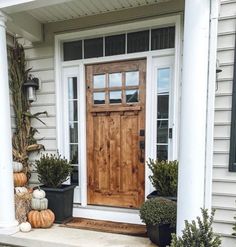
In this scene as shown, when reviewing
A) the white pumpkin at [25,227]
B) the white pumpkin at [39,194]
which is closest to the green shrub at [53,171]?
the white pumpkin at [39,194]

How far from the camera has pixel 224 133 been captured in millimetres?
2340

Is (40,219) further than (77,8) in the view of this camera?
No

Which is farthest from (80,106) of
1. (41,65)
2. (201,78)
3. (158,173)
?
(201,78)

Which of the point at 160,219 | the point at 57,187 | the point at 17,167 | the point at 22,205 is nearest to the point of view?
the point at 160,219

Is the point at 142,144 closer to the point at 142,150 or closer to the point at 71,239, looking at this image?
the point at 142,150

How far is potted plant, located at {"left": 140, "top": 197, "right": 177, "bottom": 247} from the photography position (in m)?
2.23

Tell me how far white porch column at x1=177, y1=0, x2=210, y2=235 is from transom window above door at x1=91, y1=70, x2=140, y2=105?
3.80 feet

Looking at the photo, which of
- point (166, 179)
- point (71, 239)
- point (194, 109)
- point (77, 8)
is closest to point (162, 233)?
point (166, 179)

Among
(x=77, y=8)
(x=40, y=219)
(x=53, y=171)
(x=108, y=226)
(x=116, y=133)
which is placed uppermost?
(x=77, y=8)

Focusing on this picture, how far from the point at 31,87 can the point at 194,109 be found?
91.8 inches

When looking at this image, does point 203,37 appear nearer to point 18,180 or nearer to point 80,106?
point 80,106

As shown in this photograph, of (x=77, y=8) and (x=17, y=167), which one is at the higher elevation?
(x=77, y=8)

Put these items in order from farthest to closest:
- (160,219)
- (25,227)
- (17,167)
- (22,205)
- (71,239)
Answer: (17,167)
(22,205)
(25,227)
(71,239)
(160,219)

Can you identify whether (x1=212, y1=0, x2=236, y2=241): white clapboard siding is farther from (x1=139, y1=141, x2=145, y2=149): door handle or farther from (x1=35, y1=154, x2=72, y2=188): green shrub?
(x1=35, y1=154, x2=72, y2=188): green shrub
